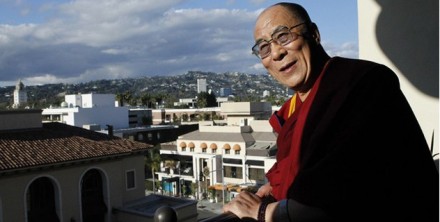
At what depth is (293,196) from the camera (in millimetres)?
941

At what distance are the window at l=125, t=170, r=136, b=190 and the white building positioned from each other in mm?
22676

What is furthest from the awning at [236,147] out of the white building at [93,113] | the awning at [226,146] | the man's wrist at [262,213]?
the man's wrist at [262,213]

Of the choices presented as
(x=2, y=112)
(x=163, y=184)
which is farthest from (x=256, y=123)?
(x=2, y=112)

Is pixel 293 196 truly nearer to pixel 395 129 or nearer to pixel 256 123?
pixel 395 129

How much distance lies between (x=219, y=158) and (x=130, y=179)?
11519 mm

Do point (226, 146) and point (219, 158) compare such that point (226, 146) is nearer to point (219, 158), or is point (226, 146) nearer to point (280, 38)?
point (219, 158)

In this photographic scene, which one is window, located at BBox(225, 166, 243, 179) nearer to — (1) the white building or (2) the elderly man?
(1) the white building

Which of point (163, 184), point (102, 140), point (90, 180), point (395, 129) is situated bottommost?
point (163, 184)

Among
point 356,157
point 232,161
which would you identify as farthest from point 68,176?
point 356,157

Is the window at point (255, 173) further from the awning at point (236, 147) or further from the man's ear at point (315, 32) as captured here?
the man's ear at point (315, 32)

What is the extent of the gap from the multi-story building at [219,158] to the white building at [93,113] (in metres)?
10.8

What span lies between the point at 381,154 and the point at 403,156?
0.06 m

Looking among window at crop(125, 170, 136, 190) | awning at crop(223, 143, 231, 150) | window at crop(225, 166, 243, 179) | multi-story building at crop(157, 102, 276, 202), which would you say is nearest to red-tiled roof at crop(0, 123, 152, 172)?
window at crop(125, 170, 136, 190)

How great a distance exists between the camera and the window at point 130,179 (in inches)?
688
